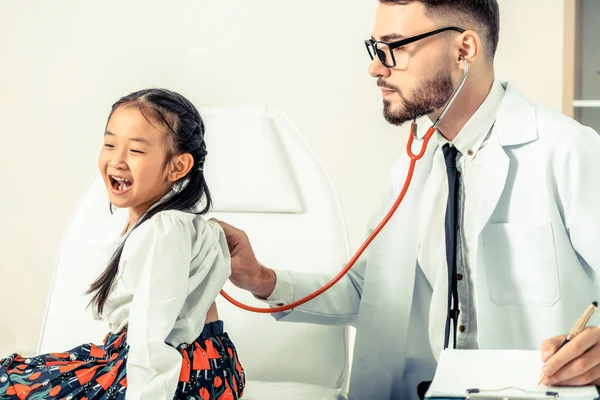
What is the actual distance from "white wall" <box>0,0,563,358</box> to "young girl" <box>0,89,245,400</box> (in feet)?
4.94

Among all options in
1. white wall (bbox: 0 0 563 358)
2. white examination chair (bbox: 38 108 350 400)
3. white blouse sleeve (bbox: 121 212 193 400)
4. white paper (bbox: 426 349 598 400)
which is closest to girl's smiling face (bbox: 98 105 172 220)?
white blouse sleeve (bbox: 121 212 193 400)

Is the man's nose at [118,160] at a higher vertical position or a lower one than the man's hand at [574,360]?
higher

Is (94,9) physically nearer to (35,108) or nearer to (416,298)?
(35,108)

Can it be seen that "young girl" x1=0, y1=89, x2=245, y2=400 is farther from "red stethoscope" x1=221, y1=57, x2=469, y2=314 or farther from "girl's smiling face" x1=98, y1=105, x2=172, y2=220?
"red stethoscope" x1=221, y1=57, x2=469, y2=314

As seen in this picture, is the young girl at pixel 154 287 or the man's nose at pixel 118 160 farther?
the man's nose at pixel 118 160

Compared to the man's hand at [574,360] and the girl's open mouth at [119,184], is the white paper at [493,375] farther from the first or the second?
the girl's open mouth at [119,184]

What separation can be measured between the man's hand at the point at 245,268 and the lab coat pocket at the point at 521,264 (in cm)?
44

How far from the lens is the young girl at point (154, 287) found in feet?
4.05

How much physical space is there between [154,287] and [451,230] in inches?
25.1

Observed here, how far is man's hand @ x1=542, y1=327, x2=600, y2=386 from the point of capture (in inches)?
42.4

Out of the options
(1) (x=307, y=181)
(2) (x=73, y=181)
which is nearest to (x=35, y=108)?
(2) (x=73, y=181)

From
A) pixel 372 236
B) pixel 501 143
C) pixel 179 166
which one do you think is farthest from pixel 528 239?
pixel 179 166

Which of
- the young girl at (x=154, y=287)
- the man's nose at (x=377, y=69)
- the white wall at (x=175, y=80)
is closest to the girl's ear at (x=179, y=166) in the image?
the young girl at (x=154, y=287)

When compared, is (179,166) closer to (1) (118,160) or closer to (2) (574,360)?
(1) (118,160)
